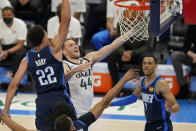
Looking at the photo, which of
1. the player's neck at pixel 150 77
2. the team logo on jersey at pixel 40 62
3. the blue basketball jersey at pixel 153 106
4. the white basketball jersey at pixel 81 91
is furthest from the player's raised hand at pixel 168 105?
the team logo on jersey at pixel 40 62

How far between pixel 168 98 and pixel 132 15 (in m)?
1.07

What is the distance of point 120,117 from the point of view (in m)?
7.53

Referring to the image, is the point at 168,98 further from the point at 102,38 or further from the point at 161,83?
the point at 102,38

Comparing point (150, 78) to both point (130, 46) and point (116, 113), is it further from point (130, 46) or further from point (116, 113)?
point (130, 46)

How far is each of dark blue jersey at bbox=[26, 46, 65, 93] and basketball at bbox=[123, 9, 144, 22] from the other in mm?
1097

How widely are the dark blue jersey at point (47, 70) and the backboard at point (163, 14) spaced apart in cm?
102

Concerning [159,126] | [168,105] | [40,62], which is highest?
[40,62]

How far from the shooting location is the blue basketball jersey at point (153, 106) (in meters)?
5.22

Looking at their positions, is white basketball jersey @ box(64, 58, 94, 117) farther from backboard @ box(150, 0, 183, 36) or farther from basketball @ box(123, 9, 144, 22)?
backboard @ box(150, 0, 183, 36)

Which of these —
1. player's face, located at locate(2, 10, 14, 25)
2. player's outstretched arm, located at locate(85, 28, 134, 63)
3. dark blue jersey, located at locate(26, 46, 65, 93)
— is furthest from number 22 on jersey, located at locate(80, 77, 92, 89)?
player's face, located at locate(2, 10, 14, 25)

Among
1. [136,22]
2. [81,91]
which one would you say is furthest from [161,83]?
[81,91]

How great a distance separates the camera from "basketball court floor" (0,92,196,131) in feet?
22.7

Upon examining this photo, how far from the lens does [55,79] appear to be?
4430mm

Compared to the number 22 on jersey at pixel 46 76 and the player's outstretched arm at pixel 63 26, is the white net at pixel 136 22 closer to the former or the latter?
the player's outstretched arm at pixel 63 26
